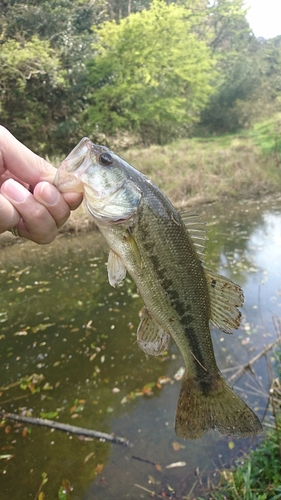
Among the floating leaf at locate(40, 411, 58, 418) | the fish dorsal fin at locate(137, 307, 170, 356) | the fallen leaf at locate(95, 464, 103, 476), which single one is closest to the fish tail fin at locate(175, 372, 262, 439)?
the fish dorsal fin at locate(137, 307, 170, 356)

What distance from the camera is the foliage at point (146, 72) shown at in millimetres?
21844

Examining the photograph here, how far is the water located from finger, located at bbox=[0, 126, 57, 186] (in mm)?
3530

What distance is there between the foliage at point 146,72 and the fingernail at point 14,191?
71.6 feet

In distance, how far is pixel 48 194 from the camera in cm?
207

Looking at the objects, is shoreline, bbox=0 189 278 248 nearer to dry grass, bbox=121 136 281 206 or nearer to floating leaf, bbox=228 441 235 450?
dry grass, bbox=121 136 281 206

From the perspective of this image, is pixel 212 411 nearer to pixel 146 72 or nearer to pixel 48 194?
pixel 48 194

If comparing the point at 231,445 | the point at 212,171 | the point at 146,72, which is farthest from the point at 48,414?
the point at 146,72

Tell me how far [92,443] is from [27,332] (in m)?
3.39

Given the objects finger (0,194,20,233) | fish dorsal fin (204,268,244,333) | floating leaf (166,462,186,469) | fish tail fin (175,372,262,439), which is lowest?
Result: floating leaf (166,462,186,469)

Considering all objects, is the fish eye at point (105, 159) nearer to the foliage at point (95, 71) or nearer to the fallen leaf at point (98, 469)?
the fallen leaf at point (98, 469)

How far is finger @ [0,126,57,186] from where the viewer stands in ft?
7.41

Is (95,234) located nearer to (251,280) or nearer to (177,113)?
(251,280)

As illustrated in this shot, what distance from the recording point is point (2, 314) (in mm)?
8531

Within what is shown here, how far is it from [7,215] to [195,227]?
1.08 m
